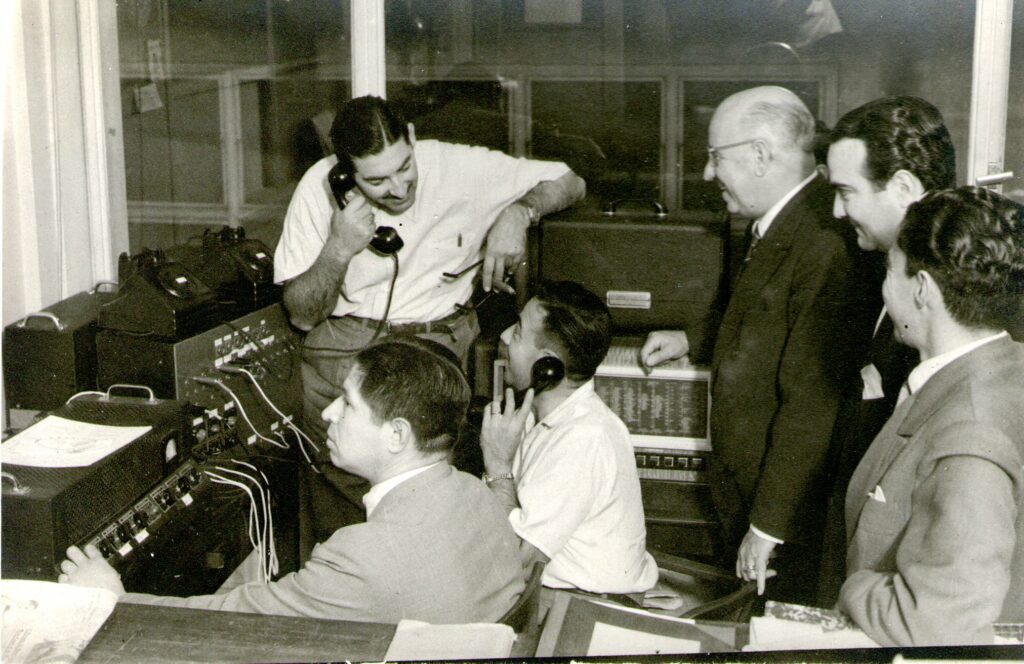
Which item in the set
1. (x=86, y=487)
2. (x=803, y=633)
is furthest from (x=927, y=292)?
(x=86, y=487)

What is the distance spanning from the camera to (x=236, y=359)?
2.43m

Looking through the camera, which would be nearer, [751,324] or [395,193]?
[751,324]

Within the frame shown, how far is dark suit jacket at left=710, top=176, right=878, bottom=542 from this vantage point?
202 cm

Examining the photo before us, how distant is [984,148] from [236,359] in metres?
1.87

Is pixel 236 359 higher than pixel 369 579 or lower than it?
higher

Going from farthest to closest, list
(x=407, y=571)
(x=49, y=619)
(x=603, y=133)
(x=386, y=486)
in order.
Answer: (x=603, y=133) → (x=386, y=486) → (x=407, y=571) → (x=49, y=619)

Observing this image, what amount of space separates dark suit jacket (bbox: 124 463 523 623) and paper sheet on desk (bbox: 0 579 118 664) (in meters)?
0.12

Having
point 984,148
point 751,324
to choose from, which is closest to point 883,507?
point 751,324

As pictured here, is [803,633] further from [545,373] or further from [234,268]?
[234,268]

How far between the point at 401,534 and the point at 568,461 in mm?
522

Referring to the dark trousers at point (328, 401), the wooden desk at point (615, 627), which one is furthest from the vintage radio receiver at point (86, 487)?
the wooden desk at point (615, 627)

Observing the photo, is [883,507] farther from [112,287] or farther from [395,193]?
[112,287]

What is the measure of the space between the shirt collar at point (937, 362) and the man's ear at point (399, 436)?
79 centimetres

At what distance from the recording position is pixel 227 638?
4.33 feet
